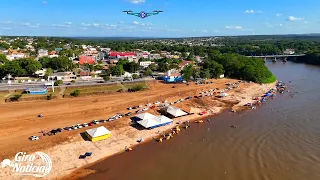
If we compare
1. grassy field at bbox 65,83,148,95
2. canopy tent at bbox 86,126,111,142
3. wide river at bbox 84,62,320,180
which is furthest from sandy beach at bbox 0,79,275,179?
wide river at bbox 84,62,320,180

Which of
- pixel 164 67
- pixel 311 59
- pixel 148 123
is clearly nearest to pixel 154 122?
pixel 148 123

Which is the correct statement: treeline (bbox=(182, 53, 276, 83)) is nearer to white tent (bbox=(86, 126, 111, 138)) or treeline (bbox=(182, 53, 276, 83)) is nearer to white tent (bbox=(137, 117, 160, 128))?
white tent (bbox=(137, 117, 160, 128))

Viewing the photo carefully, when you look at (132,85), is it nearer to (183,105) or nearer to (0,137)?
(183,105)

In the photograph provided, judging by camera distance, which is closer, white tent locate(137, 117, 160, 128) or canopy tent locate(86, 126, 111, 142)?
canopy tent locate(86, 126, 111, 142)

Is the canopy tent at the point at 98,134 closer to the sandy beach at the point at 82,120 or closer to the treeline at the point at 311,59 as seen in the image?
the sandy beach at the point at 82,120

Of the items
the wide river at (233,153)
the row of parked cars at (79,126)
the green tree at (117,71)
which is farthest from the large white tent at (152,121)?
the green tree at (117,71)

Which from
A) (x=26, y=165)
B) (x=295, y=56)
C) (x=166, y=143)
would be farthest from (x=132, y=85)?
(x=295, y=56)
